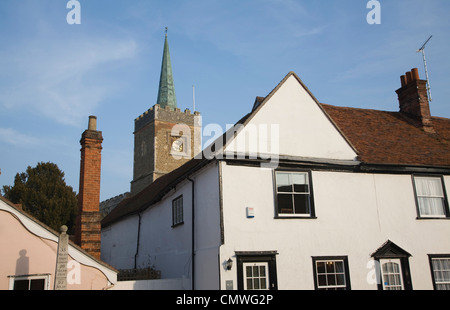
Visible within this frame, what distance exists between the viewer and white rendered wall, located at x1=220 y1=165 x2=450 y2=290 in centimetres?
1289

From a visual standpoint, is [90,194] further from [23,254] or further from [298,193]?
[298,193]

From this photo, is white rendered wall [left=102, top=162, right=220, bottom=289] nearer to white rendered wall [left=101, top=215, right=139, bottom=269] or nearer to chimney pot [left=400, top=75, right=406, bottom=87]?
white rendered wall [left=101, top=215, right=139, bottom=269]

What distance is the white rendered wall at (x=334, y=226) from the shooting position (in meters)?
12.9

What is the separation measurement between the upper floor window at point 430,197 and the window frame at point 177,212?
30.1ft

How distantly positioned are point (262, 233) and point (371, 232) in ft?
13.9

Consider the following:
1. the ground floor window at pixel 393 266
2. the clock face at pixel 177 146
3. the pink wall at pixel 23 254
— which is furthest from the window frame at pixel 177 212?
the clock face at pixel 177 146

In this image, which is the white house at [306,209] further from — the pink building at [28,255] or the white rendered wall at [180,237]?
the pink building at [28,255]

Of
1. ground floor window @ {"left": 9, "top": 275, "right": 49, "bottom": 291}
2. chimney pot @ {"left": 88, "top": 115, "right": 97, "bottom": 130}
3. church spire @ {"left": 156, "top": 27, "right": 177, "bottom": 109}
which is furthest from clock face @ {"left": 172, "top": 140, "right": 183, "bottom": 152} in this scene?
ground floor window @ {"left": 9, "top": 275, "right": 49, "bottom": 291}

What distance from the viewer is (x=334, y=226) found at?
13945mm

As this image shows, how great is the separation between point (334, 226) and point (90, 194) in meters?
8.81

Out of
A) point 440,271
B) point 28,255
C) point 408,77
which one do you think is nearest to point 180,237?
point 28,255

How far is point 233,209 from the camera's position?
12.9m
